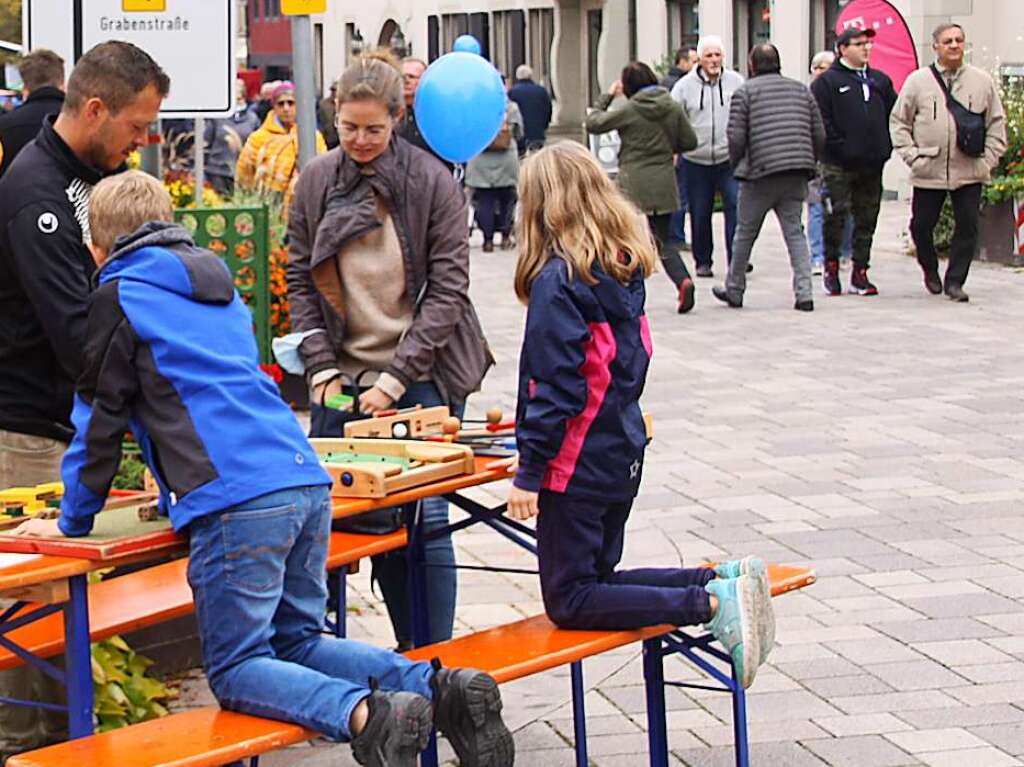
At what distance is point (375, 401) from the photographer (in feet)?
19.6

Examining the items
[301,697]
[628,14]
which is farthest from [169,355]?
[628,14]

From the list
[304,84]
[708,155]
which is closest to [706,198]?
[708,155]

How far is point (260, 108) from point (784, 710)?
17.0 metres

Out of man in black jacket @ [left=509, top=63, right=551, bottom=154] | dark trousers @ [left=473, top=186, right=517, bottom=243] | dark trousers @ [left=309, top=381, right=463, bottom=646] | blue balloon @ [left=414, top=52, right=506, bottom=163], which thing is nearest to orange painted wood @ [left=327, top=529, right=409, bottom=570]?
dark trousers @ [left=309, top=381, right=463, bottom=646]

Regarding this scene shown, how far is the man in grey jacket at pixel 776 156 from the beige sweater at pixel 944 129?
658 millimetres

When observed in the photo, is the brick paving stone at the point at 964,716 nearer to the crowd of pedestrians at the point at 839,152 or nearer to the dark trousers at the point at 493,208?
the crowd of pedestrians at the point at 839,152

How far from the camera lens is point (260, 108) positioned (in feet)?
72.2

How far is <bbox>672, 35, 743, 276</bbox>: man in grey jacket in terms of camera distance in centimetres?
1678

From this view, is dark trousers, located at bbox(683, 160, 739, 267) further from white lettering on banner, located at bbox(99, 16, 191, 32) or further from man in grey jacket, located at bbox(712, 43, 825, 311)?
white lettering on banner, located at bbox(99, 16, 191, 32)

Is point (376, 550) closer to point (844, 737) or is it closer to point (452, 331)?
point (452, 331)

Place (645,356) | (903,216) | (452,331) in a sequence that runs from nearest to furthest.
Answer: (645,356)
(452,331)
(903,216)

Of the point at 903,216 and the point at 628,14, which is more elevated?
the point at 628,14

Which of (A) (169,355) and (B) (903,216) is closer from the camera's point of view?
(A) (169,355)

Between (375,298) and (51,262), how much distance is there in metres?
1.27
